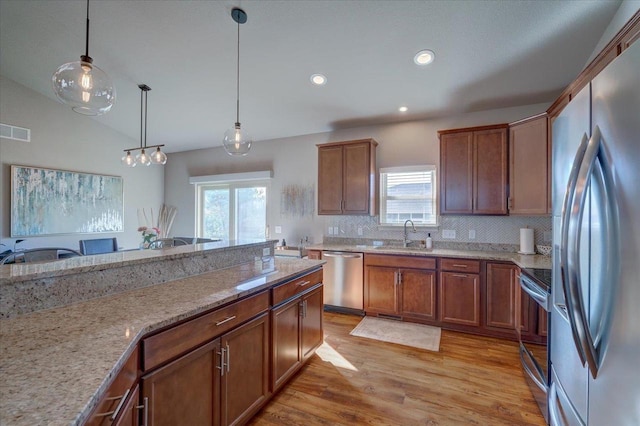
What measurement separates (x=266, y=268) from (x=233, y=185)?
3632mm

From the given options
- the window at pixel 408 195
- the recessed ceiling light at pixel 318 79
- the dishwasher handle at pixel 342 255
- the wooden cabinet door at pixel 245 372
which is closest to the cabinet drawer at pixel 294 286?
the wooden cabinet door at pixel 245 372

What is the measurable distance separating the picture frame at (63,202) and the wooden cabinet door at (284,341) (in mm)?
4513

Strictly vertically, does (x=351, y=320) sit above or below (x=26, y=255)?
below

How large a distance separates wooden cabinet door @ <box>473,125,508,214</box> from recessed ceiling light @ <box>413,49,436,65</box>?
3.76 ft

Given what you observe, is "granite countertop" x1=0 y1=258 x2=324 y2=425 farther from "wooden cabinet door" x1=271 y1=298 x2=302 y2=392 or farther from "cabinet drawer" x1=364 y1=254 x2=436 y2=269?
"cabinet drawer" x1=364 y1=254 x2=436 y2=269

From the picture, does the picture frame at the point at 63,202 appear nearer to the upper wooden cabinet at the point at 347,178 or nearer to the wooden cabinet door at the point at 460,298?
the upper wooden cabinet at the point at 347,178

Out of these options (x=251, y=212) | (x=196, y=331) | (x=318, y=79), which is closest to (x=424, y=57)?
(x=318, y=79)

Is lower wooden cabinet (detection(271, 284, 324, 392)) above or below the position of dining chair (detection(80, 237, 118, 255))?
below

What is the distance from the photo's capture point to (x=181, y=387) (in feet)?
4.32

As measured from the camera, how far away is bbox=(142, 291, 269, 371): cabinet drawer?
1188 mm

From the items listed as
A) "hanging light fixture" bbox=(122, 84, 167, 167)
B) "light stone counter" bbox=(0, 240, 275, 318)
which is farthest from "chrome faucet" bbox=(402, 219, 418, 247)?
"hanging light fixture" bbox=(122, 84, 167, 167)

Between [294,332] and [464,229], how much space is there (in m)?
2.77

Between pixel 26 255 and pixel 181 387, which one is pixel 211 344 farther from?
pixel 26 255

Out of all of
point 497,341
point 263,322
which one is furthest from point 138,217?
point 497,341
